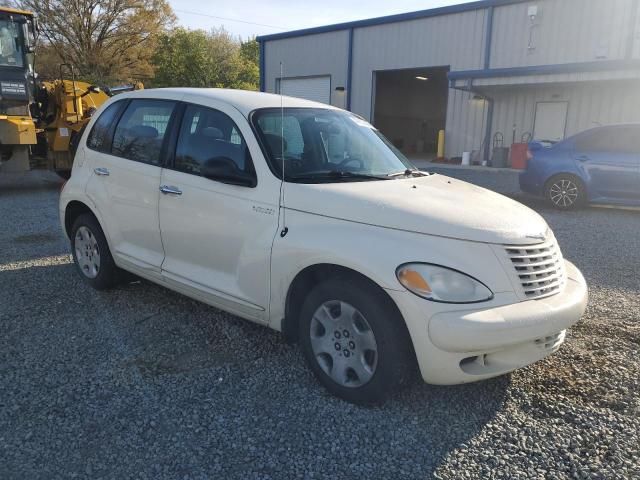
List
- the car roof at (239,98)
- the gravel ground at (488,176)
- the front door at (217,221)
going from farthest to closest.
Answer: the gravel ground at (488,176), the car roof at (239,98), the front door at (217,221)

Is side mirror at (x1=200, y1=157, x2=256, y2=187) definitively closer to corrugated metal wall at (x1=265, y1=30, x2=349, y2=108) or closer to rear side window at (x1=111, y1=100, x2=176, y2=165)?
rear side window at (x1=111, y1=100, x2=176, y2=165)

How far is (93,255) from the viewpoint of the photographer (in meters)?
4.94

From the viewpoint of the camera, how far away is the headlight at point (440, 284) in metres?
2.77

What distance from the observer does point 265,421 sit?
9.77 feet

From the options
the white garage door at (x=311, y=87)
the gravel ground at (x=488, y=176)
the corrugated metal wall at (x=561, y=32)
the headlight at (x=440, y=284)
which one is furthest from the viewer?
the white garage door at (x=311, y=87)

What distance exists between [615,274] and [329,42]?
20.3 metres

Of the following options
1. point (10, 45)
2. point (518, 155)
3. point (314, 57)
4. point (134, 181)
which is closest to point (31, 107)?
point (10, 45)

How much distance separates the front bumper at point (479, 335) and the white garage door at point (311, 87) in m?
22.0

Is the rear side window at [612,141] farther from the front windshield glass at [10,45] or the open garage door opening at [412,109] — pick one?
the open garage door opening at [412,109]

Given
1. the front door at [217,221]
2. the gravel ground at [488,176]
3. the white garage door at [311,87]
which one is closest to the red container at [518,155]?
the gravel ground at [488,176]

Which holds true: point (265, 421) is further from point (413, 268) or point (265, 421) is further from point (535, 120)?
point (535, 120)

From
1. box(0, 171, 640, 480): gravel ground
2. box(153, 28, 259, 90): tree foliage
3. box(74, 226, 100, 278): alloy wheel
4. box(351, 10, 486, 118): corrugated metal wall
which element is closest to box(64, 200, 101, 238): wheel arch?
box(74, 226, 100, 278): alloy wheel

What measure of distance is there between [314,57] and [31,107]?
14921mm

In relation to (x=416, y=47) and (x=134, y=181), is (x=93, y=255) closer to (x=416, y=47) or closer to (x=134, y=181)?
(x=134, y=181)
